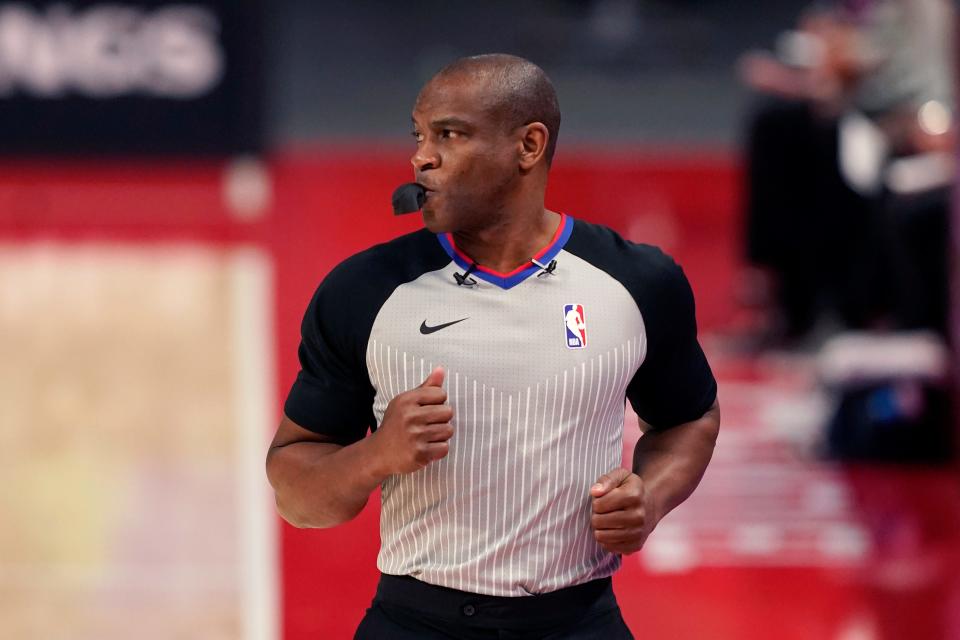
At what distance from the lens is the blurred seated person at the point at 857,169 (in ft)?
25.1

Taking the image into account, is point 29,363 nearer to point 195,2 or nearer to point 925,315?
point 925,315

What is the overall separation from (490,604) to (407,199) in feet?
2.11

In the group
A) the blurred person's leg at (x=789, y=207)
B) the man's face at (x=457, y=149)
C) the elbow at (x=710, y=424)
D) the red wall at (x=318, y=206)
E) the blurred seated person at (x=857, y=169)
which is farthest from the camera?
the red wall at (x=318, y=206)

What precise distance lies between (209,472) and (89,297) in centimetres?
339

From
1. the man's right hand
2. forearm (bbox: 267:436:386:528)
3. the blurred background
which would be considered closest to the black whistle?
the man's right hand

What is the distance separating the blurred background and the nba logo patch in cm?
266

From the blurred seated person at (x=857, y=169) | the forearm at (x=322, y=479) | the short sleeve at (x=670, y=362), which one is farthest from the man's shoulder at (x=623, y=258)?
the blurred seated person at (x=857, y=169)

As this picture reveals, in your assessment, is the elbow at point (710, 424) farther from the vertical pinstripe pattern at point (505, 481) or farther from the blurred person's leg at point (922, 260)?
the blurred person's leg at point (922, 260)

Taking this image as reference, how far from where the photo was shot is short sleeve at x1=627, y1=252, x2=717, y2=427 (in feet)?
8.54

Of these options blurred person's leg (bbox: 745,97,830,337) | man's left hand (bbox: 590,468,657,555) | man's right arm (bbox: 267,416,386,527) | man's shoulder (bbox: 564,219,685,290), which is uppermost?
blurred person's leg (bbox: 745,97,830,337)

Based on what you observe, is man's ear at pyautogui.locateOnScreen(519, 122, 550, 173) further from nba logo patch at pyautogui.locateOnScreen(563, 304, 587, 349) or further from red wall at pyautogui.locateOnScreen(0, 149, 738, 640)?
red wall at pyautogui.locateOnScreen(0, 149, 738, 640)

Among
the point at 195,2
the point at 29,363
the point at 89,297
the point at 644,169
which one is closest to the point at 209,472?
the point at 29,363

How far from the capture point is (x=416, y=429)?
2312 mm

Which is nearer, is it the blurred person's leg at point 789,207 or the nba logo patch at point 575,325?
the nba logo patch at point 575,325
